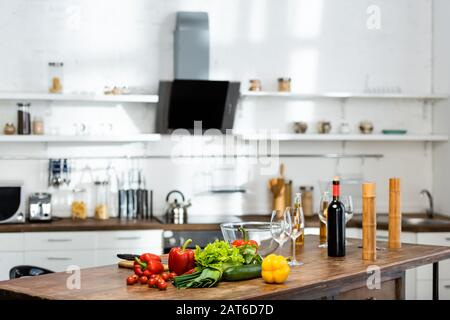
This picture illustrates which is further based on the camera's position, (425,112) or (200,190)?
(425,112)

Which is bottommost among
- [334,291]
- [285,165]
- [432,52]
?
[334,291]

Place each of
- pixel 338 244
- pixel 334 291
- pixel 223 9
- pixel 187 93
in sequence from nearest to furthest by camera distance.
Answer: pixel 334 291 → pixel 338 244 → pixel 187 93 → pixel 223 9

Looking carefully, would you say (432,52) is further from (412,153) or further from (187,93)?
(187,93)

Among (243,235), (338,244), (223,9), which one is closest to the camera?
(243,235)

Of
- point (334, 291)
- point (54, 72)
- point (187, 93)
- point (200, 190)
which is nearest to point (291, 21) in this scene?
point (187, 93)

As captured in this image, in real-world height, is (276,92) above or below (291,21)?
below

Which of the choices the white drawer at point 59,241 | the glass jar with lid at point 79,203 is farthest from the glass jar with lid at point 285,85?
the white drawer at point 59,241

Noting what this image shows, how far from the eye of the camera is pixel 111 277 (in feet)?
9.98

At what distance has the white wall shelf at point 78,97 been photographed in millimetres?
5879

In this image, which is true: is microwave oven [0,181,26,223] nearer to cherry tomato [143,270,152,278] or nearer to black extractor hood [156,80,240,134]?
black extractor hood [156,80,240,134]

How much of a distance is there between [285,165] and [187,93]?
1.18 meters

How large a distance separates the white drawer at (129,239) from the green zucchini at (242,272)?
2.82 meters

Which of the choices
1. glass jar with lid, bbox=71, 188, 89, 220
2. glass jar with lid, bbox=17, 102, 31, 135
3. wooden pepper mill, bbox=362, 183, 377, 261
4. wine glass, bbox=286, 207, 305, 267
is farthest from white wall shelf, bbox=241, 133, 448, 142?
wine glass, bbox=286, 207, 305, 267

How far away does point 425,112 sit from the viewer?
6906 mm
